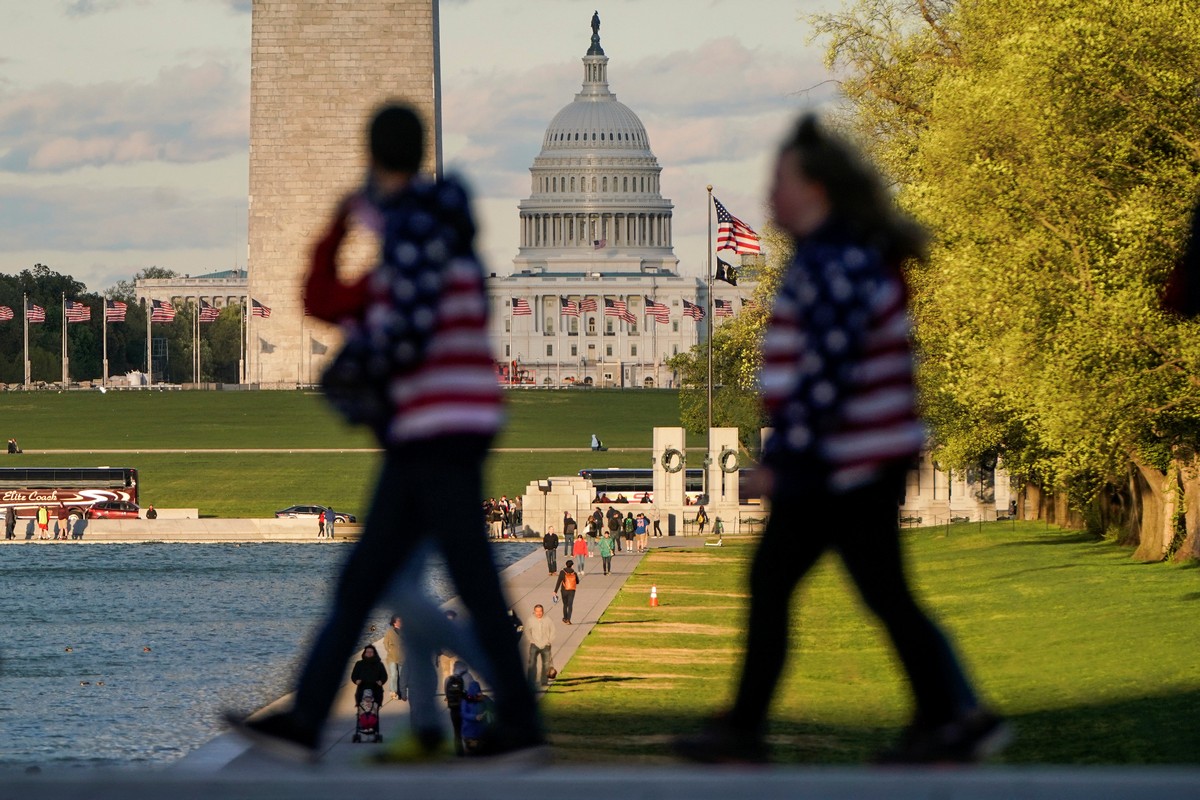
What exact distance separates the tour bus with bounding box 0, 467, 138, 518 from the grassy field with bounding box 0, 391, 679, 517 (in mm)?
3695

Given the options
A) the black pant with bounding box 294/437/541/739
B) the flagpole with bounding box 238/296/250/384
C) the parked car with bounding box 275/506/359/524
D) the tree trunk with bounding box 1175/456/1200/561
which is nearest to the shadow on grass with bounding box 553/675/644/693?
the tree trunk with bounding box 1175/456/1200/561

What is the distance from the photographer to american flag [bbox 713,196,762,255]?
53781mm

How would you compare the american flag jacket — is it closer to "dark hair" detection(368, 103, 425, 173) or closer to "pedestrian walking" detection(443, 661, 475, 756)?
"dark hair" detection(368, 103, 425, 173)

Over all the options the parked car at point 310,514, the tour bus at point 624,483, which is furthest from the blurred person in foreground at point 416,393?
the tour bus at point 624,483

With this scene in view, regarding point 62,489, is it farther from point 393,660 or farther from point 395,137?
point 395,137

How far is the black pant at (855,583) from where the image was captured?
5.66 m

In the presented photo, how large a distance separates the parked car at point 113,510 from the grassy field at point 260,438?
132 inches

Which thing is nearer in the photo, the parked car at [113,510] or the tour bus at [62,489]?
the parked car at [113,510]

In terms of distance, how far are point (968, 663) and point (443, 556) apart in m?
23.4

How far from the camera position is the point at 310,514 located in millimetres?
65812

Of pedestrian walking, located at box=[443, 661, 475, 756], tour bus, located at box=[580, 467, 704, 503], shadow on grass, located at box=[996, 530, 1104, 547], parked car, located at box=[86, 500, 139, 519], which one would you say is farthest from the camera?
tour bus, located at box=[580, 467, 704, 503]

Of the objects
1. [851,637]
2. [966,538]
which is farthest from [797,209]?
[966,538]

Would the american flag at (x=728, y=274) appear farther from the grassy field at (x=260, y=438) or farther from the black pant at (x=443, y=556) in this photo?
the black pant at (x=443, y=556)

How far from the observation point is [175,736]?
25516mm
